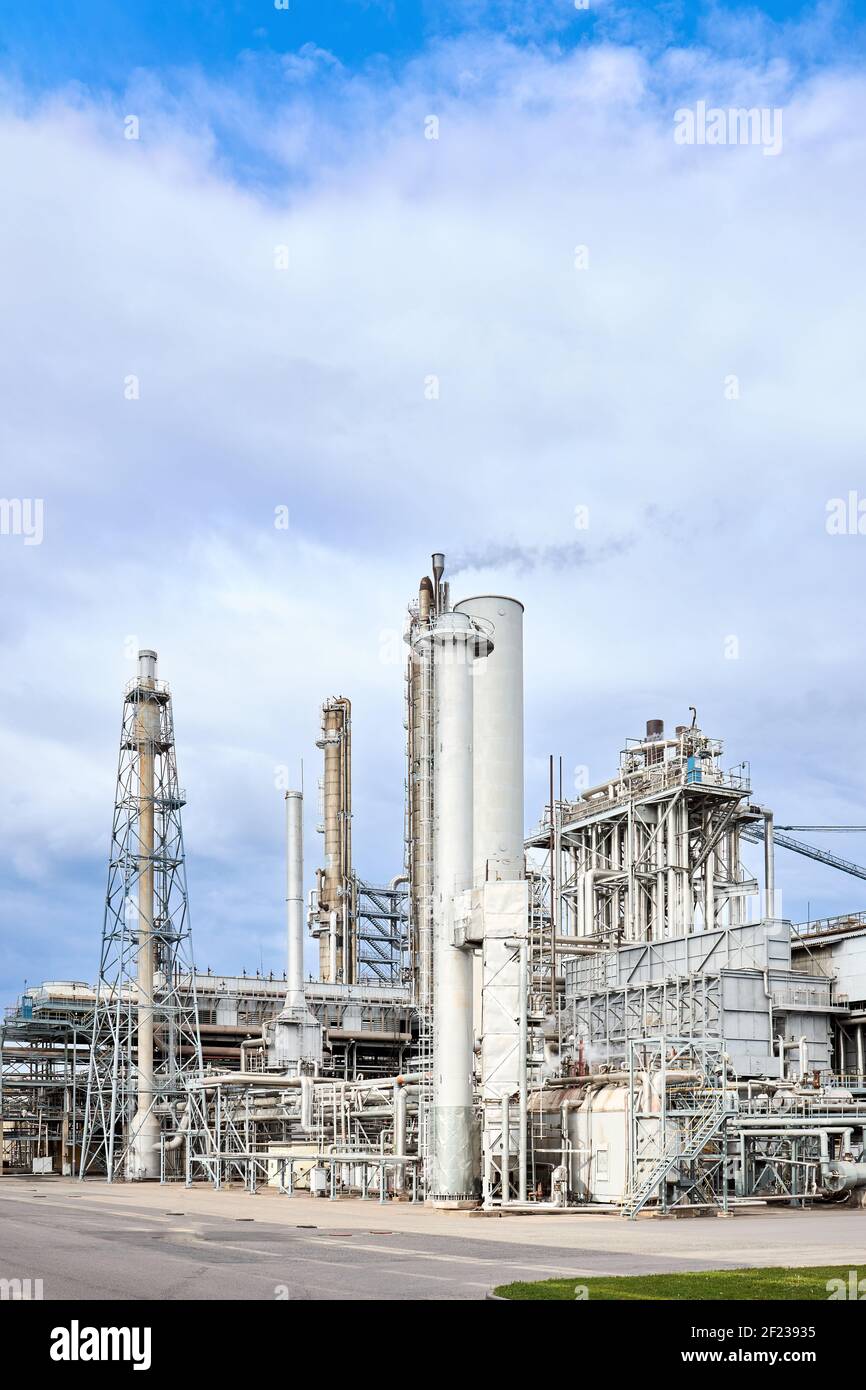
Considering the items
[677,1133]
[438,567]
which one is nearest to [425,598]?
[438,567]

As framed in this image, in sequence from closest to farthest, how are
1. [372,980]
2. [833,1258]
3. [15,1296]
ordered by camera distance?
[15,1296], [833,1258], [372,980]

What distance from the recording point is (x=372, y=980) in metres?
108

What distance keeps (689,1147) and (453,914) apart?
9.87 meters

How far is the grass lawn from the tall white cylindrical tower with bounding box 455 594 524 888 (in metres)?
31.6

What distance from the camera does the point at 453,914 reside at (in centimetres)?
4519

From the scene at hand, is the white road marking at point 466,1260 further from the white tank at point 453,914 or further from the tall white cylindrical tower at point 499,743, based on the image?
the tall white cylindrical tower at point 499,743

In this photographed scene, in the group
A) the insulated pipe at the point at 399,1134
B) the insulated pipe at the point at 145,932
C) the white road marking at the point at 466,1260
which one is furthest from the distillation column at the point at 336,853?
the white road marking at the point at 466,1260

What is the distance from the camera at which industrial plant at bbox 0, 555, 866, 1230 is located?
1715 inches

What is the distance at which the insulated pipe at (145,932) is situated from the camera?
72.4 meters

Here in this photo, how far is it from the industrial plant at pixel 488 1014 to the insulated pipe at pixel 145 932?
0.12 m

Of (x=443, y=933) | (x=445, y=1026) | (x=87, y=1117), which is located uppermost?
(x=443, y=933)
